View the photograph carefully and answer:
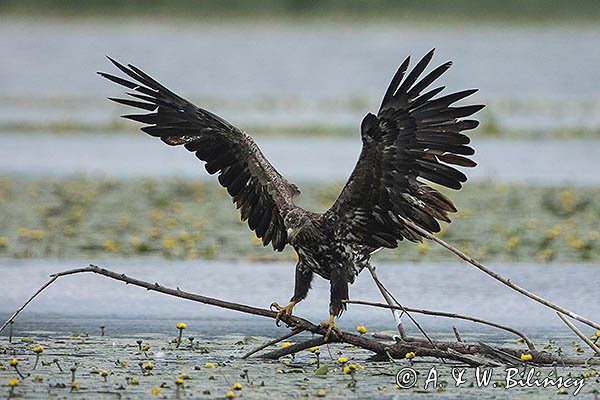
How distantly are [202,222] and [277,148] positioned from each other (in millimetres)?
6578

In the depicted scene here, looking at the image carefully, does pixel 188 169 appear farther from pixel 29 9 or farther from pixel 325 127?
pixel 29 9

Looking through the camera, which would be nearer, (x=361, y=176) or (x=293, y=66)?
(x=361, y=176)

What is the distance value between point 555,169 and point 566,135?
380cm

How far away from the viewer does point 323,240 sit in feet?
23.2

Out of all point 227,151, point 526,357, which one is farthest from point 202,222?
point 526,357

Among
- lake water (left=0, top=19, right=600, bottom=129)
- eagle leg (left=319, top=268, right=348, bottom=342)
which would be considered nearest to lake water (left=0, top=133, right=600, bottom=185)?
lake water (left=0, top=19, right=600, bottom=129)

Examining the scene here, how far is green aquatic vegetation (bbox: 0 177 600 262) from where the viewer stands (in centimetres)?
1101


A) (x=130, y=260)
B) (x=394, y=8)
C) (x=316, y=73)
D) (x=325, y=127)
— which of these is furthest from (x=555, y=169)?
(x=394, y=8)

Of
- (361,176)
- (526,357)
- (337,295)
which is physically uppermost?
(361,176)

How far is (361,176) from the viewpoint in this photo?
6809mm

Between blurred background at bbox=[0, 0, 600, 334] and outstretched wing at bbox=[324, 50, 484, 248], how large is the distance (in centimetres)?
178

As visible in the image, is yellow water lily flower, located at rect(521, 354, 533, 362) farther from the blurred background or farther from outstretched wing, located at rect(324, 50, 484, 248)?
the blurred background

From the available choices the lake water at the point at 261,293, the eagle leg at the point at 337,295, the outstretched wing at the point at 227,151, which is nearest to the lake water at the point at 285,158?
the lake water at the point at 261,293

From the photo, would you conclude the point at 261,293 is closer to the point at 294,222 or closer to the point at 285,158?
the point at 294,222
